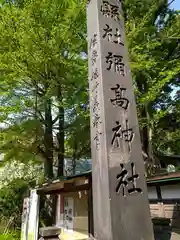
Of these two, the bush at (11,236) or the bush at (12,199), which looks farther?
the bush at (12,199)

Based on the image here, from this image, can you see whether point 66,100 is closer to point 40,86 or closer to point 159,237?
point 40,86

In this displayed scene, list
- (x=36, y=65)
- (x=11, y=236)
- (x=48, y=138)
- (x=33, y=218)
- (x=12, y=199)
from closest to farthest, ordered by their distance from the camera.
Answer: (x=33, y=218) < (x=36, y=65) < (x=11, y=236) < (x=48, y=138) < (x=12, y=199)

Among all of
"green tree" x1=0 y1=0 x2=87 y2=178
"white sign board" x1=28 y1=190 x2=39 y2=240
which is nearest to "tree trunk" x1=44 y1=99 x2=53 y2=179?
"green tree" x1=0 y1=0 x2=87 y2=178

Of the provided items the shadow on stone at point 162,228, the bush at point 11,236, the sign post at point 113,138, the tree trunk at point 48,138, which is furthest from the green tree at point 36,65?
the shadow on stone at point 162,228

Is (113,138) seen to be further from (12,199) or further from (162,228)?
(12,199)

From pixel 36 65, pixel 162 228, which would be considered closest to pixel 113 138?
pixel 162 228

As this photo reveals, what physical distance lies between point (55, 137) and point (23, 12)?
21.6 ft

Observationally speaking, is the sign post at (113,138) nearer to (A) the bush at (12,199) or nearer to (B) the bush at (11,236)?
(B) the bush at (11,236)

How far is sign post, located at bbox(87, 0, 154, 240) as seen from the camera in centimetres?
305

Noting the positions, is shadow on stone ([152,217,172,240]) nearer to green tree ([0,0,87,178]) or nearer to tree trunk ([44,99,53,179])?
green tree ([0,0,87,178])

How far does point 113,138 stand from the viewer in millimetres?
3492

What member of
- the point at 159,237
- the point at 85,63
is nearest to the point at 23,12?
the point at 85,63

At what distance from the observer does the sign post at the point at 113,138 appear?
305 cm

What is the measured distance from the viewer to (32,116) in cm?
1063
